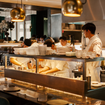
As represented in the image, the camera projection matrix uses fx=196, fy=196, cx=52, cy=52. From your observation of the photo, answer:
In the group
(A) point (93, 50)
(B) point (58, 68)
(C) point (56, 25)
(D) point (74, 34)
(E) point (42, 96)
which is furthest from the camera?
(C) point (56, 25)

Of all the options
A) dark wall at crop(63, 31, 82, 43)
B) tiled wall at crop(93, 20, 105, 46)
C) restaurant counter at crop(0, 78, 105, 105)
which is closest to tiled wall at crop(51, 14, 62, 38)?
dark wall at crop(63, 31, 82, 43)

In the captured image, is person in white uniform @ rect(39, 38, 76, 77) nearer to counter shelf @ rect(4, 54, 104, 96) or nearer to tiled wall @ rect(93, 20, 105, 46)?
counter shelf @ rect(4, 54, 104, 96)

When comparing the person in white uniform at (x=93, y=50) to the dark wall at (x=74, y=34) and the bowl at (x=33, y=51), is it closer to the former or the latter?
the bowl at (x=33, y=51)

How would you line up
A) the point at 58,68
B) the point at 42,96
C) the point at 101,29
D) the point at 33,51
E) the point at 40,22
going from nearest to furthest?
1. the point at 42,96
2. the point at 58,68
3. the point at 33,51
4. the point at 101,29
5. the point at 40,22

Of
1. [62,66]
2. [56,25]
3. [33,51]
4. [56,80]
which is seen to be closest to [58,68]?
[62,66]

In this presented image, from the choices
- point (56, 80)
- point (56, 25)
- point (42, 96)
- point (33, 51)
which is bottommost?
point (42, 96)

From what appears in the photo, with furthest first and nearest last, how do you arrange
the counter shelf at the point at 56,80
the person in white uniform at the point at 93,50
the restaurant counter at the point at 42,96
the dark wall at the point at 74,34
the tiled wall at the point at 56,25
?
the tiled wall at the point at 56,25 < the dark wall at the point at 74,34 < the person in white uniform at the point at 93,50 < the counter shelf at the point at 56,80 < the restaurant counter at the point at 42,96

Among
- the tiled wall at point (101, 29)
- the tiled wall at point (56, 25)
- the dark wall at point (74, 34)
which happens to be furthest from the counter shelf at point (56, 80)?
the tiled wall at point (56, 25)

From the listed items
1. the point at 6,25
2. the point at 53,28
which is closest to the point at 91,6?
the point at 53,28

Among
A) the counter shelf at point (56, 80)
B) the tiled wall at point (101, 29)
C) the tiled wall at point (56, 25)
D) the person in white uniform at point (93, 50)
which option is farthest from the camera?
the tiled wall at point (56, 25)

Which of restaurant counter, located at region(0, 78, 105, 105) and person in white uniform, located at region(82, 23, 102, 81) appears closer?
restaurant counter, located at region(0, 78, 105, 105)

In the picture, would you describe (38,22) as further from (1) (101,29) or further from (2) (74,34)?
(1) (101,29)

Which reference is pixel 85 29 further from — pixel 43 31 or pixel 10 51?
pixel 43 31

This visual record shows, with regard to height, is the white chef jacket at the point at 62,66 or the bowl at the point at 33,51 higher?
the bowl at the point at 33,51
